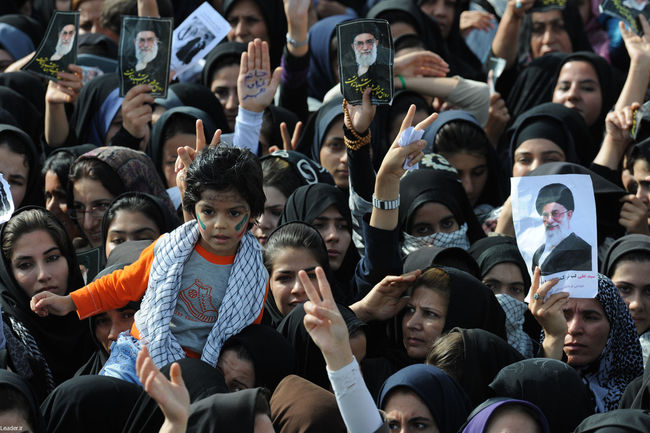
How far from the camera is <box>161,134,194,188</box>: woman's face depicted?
21.3 feet

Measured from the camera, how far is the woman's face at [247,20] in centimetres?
791

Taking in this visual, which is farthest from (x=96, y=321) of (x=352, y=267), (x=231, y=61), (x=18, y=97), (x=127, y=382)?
(x=231, y=61)

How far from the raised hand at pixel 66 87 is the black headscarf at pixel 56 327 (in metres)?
1.29

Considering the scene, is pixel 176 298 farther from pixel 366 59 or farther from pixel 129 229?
pixel 366 59

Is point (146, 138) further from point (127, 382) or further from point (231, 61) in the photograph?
point (127, 382)

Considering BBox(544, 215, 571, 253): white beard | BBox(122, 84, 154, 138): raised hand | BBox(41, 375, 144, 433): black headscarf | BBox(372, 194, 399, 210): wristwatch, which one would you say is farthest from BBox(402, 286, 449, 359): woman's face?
BBox(122, 84, 154, 138): raised hand

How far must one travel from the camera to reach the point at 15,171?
6.00 meters

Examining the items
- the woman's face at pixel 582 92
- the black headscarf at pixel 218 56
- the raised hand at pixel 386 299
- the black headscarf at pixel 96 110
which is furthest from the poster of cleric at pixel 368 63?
the woman's face at pixel 582 92

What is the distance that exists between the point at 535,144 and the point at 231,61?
77.1 inches

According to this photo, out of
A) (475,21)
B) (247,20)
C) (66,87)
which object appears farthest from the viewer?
(475,21)

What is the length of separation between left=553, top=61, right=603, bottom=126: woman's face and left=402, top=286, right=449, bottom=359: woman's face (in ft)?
8.74

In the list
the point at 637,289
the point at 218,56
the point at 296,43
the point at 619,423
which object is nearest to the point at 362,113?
the point at 637,289

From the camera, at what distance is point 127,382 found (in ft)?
14.4

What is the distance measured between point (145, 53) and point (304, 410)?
2839mm
